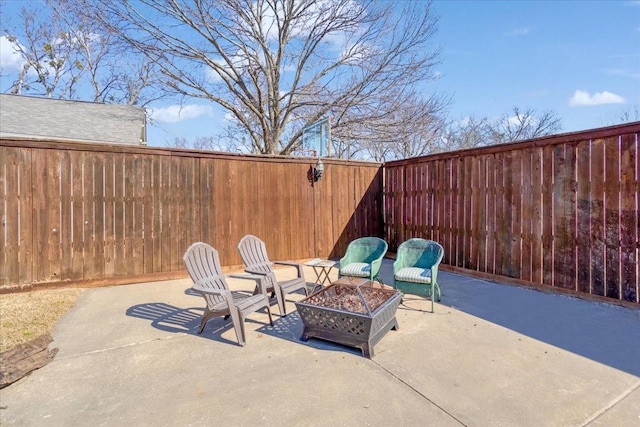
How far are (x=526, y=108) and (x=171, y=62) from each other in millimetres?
17735

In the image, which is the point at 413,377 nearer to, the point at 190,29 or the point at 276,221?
the point at 276,221

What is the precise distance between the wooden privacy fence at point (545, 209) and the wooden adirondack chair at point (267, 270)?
3149 mm

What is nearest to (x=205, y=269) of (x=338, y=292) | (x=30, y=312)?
(x=338, y=292)

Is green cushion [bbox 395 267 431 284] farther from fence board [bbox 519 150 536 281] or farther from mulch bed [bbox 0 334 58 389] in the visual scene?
mulch bed [bbox 0 334 58 389]

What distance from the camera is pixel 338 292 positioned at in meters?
3.47

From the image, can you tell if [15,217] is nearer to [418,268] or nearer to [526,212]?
[418,268]

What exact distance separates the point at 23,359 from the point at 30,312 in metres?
1.54

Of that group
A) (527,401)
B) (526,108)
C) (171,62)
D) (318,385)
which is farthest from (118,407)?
(526,108)

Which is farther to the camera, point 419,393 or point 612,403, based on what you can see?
point 419,393

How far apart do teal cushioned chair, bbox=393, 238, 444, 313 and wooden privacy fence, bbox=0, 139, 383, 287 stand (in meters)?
2.73

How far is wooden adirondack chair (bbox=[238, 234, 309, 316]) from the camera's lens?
3773 millimetres

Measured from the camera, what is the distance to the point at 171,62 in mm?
10398

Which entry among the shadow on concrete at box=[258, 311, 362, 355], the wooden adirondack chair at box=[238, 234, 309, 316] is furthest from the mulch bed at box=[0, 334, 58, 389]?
the wooden adirondack chair at box=[238, 234, 309, 316]

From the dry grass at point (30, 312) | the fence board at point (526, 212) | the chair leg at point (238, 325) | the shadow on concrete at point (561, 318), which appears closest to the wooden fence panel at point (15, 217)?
the dry grass at point (30, 312)
